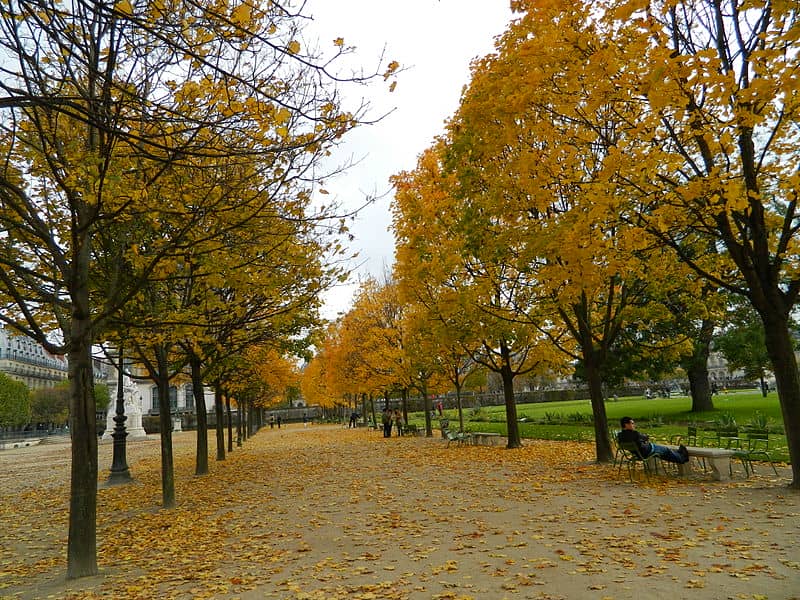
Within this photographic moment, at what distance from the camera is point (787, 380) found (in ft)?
28.2

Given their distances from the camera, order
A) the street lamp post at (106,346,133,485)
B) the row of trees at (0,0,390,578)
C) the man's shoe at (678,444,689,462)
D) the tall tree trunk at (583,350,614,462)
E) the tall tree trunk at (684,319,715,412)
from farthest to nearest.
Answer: the tall tree trunk at (684,319,715,412) < the street lamp post at (106,346,133,485) < the tall tree trunk at (583,350,614,462) < the man's shoe at (678,444,689,462) < the row of trees at (0,0,390,578)

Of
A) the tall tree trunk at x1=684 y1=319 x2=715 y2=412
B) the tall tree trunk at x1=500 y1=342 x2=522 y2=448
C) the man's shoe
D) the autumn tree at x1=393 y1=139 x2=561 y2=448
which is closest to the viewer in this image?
the man's shoe

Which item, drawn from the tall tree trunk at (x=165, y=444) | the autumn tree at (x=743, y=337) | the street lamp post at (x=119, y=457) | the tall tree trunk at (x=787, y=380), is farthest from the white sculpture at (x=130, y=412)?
the tall tree trunk at (x=787, y=380)

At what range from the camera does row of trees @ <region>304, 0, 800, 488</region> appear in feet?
24.7

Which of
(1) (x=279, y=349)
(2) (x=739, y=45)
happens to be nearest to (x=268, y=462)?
(1) (x=279, y=349)

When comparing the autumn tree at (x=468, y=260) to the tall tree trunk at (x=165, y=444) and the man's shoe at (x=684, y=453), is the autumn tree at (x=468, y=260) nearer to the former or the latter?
the man's shoe at (x=684, y=453)

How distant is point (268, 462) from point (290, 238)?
1122 centimetres

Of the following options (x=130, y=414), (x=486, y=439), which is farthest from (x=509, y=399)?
(x=130, y=414)

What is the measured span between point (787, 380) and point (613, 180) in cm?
403

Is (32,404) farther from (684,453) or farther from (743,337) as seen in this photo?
(684,453)

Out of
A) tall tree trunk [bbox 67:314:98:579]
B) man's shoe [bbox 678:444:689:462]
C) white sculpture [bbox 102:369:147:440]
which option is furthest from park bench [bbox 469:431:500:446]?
white sculpture [bbox 102:369:147:440]

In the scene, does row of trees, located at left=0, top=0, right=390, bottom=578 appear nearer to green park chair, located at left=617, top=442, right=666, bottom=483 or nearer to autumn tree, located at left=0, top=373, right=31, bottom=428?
green park chair, located at left=617, top=442, right=666, bottom=483

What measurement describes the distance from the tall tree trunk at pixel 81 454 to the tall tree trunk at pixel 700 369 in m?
28.0

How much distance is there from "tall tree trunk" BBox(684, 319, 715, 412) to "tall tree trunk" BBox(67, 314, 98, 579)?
1101 inches
